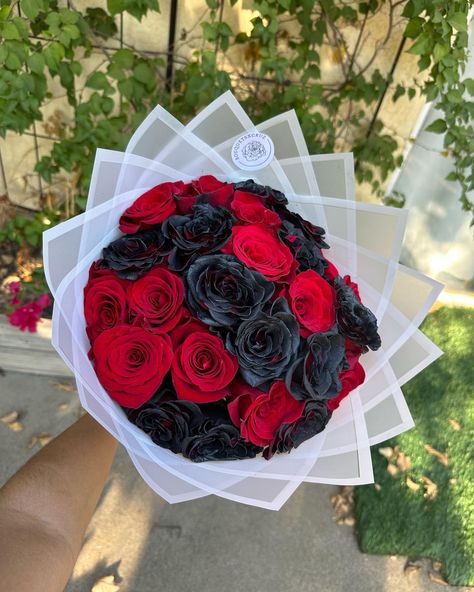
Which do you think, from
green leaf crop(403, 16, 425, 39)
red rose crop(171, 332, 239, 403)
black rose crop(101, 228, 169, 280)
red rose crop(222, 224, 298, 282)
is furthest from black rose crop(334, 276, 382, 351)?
green leaf crop(403, 16, 425, 39)

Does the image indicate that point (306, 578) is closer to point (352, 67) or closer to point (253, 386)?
point (253, 386)

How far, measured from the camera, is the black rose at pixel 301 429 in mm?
843

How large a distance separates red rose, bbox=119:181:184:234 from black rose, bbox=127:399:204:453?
1.06 ft

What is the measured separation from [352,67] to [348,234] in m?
1.48

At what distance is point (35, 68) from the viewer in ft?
5.12

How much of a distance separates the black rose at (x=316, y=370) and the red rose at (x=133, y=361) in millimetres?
210

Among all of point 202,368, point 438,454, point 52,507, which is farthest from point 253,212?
point 438,454

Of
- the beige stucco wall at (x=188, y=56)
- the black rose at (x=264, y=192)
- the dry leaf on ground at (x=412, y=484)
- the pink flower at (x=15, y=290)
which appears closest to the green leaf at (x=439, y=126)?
the beige stucco wall at (x=188, y=56)

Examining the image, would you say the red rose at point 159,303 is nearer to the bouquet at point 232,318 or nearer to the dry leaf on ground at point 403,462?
the bouquet at point 232,318

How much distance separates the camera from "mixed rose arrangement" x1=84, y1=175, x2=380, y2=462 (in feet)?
2.64

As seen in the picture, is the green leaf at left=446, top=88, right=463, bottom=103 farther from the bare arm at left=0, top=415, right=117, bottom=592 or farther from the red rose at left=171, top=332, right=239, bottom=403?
the bare arm at left=0, top=415, right=117, bottom=592

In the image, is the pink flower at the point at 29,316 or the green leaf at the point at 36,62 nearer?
the green leaf at the point at 36,62

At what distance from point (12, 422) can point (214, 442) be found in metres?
1.65

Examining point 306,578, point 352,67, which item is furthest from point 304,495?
point 352,67
